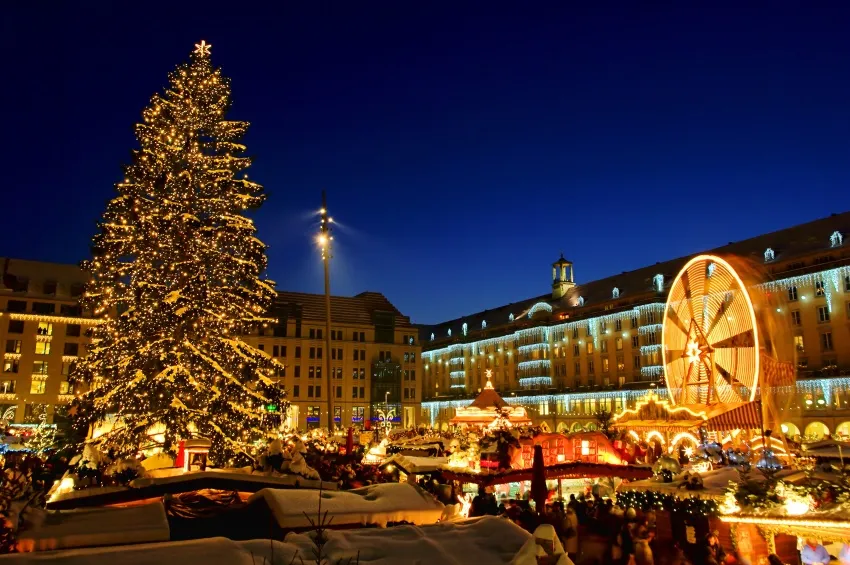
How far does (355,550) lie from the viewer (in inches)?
206

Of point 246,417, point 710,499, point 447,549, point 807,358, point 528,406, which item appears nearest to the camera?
point 447,549

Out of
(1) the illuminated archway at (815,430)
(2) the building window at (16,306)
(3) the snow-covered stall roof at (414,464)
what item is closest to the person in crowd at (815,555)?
(3) the snow-covered stall roof at (414,464)

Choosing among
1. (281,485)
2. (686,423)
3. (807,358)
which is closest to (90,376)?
(281,485)

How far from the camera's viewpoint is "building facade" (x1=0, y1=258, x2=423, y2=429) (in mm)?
66438

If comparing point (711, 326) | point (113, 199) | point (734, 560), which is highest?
point (113, 199)

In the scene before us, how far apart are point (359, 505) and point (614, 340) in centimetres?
7289

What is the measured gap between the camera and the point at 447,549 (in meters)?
5.44

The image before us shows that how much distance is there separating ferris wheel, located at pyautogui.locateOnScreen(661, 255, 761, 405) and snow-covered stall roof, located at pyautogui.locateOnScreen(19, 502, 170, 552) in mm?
22255

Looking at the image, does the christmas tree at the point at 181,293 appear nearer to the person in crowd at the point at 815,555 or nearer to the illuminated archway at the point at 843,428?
the person in crowd at the point at 815,555

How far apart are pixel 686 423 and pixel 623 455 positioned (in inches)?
197

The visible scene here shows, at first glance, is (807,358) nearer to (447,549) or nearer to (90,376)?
(90,376)

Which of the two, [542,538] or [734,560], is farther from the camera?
[734,560]

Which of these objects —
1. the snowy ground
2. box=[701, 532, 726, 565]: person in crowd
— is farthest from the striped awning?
the snowy ground

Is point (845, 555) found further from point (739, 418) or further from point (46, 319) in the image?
point (46, 319)
